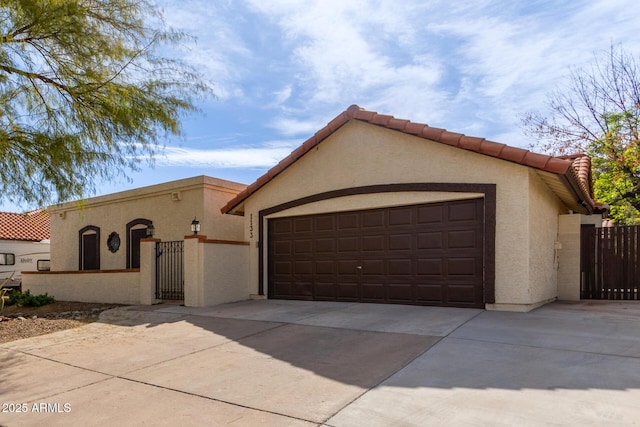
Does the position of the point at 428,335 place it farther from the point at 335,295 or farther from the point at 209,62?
the point at 209,62

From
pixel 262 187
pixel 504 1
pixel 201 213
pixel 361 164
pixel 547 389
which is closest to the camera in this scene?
pixel 547 389

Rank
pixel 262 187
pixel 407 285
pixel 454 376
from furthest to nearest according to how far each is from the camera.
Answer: pixel 262 187
pixel 407 285
pixel 454 376

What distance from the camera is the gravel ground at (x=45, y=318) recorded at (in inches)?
356

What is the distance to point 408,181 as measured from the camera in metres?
10.1

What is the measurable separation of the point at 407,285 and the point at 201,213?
743 cm

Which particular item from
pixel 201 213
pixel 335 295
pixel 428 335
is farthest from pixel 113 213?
pixel 428 335

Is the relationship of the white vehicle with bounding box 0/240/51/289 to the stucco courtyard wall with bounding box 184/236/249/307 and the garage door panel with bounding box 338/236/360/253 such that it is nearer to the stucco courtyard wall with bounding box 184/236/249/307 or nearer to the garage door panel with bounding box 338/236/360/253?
the stucco courtyard wall with bounding box 184/236/249/307

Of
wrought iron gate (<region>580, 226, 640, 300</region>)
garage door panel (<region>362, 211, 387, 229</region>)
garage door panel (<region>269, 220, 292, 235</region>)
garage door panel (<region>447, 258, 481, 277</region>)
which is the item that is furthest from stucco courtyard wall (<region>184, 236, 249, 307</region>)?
wrought iron gate (<region>580, 226, 640, 300</region>)

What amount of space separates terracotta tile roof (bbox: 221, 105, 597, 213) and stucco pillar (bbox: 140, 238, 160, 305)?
103 inches

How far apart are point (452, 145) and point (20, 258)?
22487 mm

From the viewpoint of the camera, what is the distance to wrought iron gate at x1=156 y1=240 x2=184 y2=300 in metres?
13.2

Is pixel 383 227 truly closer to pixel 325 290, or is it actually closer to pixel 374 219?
pixel 374 219

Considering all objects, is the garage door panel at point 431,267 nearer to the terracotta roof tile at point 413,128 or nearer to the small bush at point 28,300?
the terracotta roof tile at point 413,128

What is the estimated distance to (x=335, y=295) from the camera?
11.2 meters
